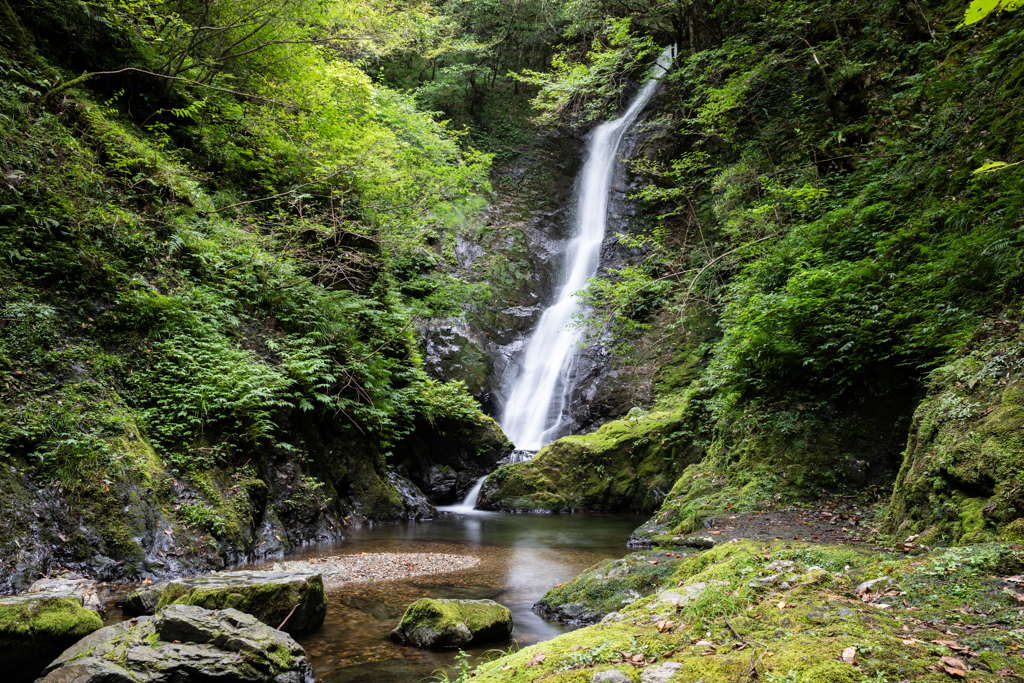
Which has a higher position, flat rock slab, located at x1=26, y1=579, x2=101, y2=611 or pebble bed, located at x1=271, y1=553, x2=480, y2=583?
flat rock slab, located at x1=26, y1=579, x2=101, y2=611

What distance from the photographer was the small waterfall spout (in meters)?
13.0

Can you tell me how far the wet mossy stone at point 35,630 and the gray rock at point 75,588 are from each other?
23.1 inches

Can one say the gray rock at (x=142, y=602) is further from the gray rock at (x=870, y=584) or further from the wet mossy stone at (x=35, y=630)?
the gray rock at (x=870, y=584)

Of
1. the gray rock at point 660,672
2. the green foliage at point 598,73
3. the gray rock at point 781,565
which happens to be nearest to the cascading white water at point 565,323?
the green foliage at point 598,73

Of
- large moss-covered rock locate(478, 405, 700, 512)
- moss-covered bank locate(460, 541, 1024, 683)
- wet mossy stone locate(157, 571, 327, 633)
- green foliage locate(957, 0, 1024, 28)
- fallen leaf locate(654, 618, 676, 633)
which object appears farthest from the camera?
large moss-covered rock locate(478, 405, 700, 512)

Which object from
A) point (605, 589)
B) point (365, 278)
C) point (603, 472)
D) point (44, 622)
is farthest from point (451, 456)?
point (44, 622)

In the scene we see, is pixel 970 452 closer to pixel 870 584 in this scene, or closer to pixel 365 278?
pixel 870 584

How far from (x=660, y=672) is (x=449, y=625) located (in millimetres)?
2711

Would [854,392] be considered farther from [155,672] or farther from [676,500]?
[155,672]

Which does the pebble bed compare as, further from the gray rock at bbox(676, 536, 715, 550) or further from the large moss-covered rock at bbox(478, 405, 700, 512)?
the large moss-covered rock at bbox(478, 405, 700, 512)

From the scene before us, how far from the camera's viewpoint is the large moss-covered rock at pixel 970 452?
3650 millimetres

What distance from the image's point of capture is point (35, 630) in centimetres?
352

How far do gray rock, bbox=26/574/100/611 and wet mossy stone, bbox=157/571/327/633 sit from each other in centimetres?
49

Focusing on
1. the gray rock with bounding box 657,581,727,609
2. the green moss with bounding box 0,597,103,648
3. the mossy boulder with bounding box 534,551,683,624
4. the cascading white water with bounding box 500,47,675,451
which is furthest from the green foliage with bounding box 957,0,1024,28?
the cascading white water with bounding box 500,47,675,451
